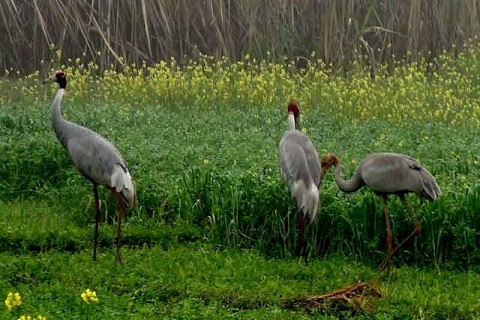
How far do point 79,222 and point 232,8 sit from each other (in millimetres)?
7100

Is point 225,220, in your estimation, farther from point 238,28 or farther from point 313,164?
point 238,28

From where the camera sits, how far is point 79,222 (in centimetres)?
932

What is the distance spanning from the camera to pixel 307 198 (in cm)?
788

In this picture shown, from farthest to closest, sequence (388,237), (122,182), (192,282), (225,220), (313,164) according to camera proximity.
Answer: (225,220), (313,164), (122,182), (388,237), (192,282)

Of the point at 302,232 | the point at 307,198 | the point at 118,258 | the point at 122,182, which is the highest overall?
the point at 122,182

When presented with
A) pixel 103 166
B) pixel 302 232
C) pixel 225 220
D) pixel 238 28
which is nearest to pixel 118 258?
pixel 103 166

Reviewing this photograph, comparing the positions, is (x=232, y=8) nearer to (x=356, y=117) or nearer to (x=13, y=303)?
(x=356, y=117)

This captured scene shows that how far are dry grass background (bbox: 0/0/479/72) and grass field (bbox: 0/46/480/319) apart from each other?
7.89ft

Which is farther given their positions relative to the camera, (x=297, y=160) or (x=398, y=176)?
(x=297, y=160)

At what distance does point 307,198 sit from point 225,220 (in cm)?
96

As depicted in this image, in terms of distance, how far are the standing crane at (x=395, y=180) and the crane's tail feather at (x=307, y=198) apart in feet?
1.15

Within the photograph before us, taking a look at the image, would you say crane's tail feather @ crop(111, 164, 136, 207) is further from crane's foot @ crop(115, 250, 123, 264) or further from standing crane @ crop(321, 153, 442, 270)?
standing crane @ crop(321, 153, 442, 270)

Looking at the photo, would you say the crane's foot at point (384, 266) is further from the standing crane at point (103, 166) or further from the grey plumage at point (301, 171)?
the standing crane at point (103, 166)

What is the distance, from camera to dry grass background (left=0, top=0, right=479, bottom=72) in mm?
15398
